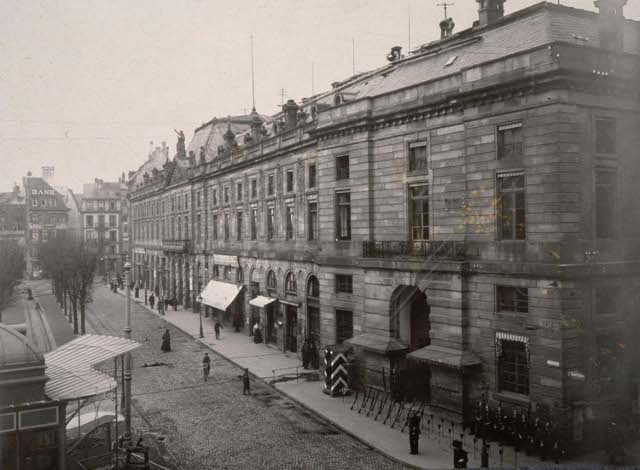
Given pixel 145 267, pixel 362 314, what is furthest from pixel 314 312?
pixel 145 267

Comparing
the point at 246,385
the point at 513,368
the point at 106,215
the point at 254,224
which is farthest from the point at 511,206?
the point at 106,215

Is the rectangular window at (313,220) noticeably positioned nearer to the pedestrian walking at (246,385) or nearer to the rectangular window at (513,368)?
the pedestrian walking at (246,385)

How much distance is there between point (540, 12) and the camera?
23094 mm

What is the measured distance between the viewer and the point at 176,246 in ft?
198

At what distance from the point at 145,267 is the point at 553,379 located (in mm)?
67123

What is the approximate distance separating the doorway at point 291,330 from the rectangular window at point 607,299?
19.8 meters

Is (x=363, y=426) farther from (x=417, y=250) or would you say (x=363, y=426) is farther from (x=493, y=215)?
(x=493, y=215)

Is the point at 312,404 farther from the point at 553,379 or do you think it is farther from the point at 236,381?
the point at 553,379

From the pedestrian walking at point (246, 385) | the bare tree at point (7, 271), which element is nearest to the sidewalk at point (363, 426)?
the pedestrian walking at point (246, 385)

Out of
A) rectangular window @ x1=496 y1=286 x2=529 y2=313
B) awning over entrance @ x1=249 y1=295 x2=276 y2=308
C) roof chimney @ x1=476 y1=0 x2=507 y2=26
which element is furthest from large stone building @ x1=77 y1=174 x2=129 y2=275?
rectangular window @ x1=496 y1=286 x2=529 y2=313

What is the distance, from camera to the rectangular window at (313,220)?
1361 inches

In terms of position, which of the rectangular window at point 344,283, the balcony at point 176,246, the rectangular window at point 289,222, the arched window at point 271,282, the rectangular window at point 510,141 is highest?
the rectangular window at point 510,141

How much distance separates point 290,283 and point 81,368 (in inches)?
832

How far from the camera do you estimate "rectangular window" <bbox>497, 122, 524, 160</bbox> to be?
21.2m
